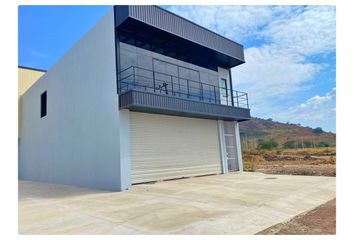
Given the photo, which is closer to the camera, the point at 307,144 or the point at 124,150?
the point at 124,150

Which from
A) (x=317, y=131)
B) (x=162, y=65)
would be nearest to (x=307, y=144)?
(x=317, y=131)

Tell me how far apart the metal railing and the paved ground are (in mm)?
4645

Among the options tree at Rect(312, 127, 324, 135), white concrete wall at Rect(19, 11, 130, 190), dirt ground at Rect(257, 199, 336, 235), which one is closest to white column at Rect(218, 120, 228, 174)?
white concrete wall at Rect(19, 11, 130, 190)

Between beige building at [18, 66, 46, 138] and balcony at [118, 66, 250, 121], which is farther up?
beige building at [18, 66, 46, 138]

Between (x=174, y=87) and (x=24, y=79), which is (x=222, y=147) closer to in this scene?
(x=174, y=87)

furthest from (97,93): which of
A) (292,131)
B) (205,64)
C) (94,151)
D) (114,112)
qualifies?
(292,131)

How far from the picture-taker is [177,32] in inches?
474

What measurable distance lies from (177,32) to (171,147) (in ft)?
17.0

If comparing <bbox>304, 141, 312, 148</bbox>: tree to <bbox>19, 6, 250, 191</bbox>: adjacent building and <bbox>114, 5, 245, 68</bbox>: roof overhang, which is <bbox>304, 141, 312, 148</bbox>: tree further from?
<bbox>114, 5, 245, 68</bbox>: roof overhang

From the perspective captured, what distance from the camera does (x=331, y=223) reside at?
5051 millimetres

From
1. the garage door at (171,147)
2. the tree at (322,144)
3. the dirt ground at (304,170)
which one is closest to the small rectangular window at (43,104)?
the garage door at (171,147)

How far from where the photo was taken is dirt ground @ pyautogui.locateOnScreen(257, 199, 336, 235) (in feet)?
15.0

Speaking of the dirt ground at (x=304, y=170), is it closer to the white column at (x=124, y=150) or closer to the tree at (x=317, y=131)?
the white column at (x=124, y=150)

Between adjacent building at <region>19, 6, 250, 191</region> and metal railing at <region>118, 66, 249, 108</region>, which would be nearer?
adjacent building at <region>19, 6, 250, 191</region>
